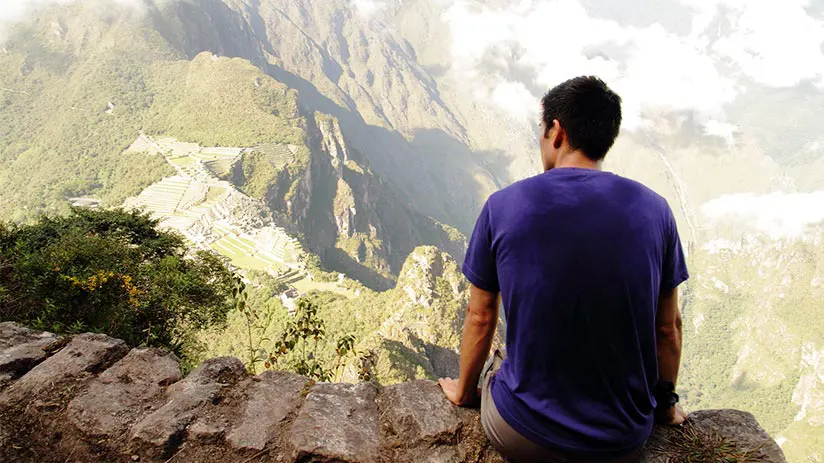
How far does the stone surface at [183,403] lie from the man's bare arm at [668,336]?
2.50 m

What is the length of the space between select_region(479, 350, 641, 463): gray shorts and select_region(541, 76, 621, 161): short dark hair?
1.26 m

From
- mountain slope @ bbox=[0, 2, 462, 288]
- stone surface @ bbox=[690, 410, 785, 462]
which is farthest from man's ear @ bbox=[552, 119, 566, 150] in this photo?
mountain slope @ bbox=[0, 2, 462, 288]

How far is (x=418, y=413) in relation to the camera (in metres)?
2.40

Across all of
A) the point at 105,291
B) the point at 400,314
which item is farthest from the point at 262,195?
the point at 105,291


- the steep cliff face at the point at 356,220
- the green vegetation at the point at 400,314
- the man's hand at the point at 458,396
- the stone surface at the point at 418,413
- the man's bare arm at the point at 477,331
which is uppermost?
the man's bare arm at the point at 477,331

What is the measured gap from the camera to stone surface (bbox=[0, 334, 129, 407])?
248 cm

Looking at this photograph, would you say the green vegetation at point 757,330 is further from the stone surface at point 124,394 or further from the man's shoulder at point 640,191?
the stone surface at point 124,394

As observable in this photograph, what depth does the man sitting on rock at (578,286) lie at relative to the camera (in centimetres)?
160

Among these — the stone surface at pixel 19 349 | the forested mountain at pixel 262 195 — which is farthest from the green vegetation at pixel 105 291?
the forested mountain at pixel 262 195

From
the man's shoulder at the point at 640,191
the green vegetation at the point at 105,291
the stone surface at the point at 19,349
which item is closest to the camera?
the man's shoulder at the point at 640,191

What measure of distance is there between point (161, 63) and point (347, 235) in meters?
80.3

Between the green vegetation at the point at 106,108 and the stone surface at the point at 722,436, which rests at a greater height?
the stone surface at the point at 722,436

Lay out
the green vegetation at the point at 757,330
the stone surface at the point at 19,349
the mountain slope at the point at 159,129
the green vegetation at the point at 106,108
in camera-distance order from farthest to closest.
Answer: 1. the green vegetation at the point at 757,330
2. the mountain slope at the point at 159,129
3. the green vegetation at the point at 106,108
4. the stone surface at the point at 19,349

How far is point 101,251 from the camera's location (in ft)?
21.7
